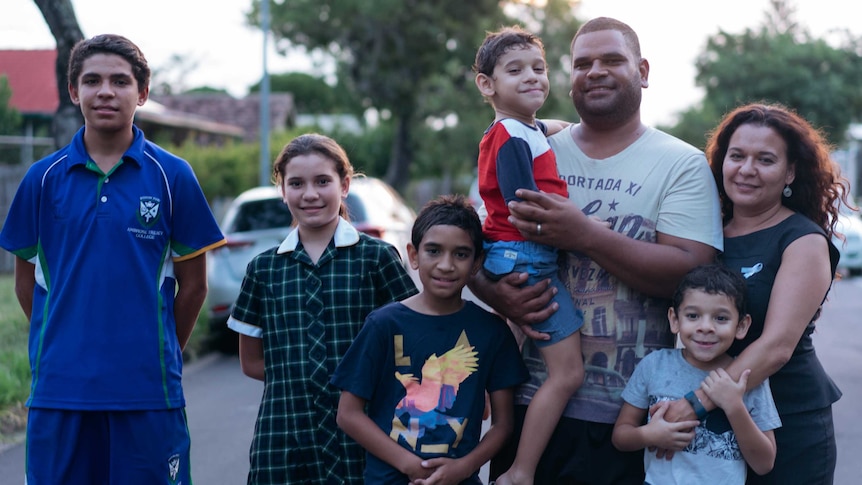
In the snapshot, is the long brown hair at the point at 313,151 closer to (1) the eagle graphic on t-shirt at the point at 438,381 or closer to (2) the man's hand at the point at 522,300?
(2) the man's hand at the point at 522,300

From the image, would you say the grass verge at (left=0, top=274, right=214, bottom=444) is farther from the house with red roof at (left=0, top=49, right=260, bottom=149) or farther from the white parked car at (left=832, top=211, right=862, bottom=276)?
the white parked car at (left=832, top=211, right=862, bottom=276)

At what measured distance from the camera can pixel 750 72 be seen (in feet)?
148

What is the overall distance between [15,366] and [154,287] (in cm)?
497

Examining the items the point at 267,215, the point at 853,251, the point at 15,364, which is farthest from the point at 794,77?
the point at 15,364

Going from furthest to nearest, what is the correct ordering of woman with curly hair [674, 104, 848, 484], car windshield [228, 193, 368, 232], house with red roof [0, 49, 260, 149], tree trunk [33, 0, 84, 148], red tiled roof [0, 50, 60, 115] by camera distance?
1. red tiled roof [0, 50, 60, 115]
2. house with red roof [0, 49, 260, 149]
3. car windshield [228, 193, 368, 232]
4. tree trunk [33, 0, 84, 148]
5. woman with curly hair [674, 104, 848, 484]

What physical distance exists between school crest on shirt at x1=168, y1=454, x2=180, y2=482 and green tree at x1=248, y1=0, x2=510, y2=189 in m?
28.3

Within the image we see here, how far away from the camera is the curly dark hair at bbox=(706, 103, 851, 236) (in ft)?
10.4

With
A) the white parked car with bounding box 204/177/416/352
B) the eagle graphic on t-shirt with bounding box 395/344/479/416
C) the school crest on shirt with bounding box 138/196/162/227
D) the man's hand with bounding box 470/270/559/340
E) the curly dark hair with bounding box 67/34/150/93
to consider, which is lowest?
the white parked car with bounding box 204/177/416/352

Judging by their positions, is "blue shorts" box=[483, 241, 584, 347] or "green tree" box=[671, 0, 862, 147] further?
"green tree" box=[671, 0, 862, 147]

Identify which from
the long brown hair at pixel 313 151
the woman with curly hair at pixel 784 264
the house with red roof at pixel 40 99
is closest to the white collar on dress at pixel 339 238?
the long brown hair at pixel 313 151

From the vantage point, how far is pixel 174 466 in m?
3.36

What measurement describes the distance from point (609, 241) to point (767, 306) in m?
0.56

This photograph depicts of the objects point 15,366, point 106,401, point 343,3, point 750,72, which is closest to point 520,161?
point 106,401

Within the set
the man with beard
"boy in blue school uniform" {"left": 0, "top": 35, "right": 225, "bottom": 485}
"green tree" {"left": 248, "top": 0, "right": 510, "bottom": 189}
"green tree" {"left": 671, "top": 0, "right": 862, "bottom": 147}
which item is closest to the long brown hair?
"boy in blue school uniform" {"left": 0, "top": 35, "right": 225, "bottom": 485}
